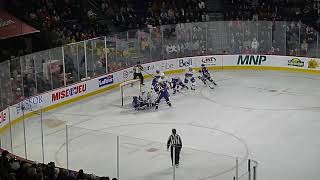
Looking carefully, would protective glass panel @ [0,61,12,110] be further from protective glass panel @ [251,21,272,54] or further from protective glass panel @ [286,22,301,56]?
protective glass panel @ [286,22,301,56]

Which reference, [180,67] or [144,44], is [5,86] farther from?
[180,67]

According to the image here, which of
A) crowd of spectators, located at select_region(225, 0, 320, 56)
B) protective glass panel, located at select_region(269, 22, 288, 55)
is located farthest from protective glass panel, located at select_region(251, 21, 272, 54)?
protective glass panel, located at select_region(269, 22, 288, 55)

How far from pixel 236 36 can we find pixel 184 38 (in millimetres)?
2396

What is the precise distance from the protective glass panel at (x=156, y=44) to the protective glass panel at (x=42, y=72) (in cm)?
645

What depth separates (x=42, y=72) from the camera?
65.6 feet

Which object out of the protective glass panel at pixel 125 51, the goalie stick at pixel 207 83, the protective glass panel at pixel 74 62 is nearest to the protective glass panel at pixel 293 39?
the goalie stick at pixel 207 83

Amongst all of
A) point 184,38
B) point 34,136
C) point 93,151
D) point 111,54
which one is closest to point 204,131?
point 34,136

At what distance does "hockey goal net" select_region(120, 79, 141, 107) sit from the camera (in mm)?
21519

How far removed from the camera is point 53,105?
20.4 metres

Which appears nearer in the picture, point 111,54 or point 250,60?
point 111,54

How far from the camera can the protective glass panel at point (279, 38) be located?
26.4m

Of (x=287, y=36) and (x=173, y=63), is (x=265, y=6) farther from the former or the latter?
(x=173, y=63)

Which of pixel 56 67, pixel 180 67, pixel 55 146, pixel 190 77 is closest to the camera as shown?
pixel 55 146

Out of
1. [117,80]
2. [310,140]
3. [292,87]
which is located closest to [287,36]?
[292,87]
